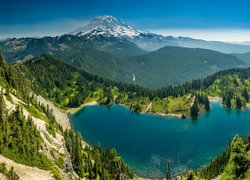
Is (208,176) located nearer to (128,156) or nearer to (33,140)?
(128,156)

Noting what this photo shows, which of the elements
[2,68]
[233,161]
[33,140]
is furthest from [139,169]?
[233,161]

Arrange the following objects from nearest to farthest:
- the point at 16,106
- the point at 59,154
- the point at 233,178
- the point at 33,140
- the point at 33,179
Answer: the point at 233,178, the point at 33,179, the point at 33,140, the point at 59,154, the point at 16,106

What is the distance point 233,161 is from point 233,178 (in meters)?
3.26

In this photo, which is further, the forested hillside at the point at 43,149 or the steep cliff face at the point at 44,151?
the forested hillside at the point at 43,149

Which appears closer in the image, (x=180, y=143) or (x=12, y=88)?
(x=12, y=88)

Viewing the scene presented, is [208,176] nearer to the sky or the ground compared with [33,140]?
nearer to the ground

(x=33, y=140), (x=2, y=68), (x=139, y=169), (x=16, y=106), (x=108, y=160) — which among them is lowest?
(x=139, y=169)

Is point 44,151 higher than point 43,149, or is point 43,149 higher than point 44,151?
point 43,149

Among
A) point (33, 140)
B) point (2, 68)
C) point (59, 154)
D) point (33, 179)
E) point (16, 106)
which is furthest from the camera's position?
point (2, 68)

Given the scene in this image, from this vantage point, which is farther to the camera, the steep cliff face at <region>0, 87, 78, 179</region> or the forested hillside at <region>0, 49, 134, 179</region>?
the forested hillside at <region>0, 49, 134, 179</region>

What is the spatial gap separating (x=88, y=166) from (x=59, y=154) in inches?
509

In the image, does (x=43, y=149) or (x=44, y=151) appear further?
(x=43, y=149)

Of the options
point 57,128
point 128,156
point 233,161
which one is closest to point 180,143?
point 128,156

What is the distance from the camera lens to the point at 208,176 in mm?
131750
